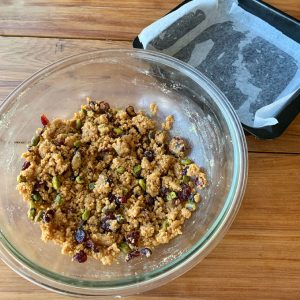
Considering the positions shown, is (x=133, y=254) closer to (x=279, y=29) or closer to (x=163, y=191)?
(x=163, y=191)

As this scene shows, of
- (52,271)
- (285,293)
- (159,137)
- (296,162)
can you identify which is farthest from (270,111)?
(52,271)

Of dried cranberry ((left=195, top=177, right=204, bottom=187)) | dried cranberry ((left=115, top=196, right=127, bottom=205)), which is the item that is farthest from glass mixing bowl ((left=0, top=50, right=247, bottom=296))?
dried cranberry ((left=115, top=196, right=127, bottom=205))

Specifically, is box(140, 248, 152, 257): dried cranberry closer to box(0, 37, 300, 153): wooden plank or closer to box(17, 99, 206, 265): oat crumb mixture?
box(17, 99, 206, 265): oat crumb mixture

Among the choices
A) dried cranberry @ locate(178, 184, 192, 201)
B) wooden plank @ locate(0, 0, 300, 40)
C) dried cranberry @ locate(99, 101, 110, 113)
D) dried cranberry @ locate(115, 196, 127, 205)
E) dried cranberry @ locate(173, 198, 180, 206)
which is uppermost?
wooden plank @ locate(0, 0, 300, 40)

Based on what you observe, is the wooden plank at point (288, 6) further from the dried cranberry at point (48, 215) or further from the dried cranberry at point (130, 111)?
the dried cranberry at point (48, 215)

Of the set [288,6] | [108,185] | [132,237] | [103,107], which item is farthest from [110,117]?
[288,6]

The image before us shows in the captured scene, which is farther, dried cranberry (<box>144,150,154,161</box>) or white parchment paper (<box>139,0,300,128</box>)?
white parchment paper (<box>139,0,300,128</box>)

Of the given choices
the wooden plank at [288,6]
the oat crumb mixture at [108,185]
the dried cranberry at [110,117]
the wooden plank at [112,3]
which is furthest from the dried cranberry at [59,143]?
the wooden plank at [288,6]

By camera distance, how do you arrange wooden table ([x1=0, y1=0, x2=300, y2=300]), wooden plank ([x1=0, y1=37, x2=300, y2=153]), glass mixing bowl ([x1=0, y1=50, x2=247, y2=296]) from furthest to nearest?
wooden plank ([x1=0, y1=37, x2=300, y2=153])
wooden table ([x1=0, y1=0, x2=300, y2=300])
glass mixing bowl ([x1=0, y1=50, x2=247, y2=296])
